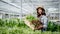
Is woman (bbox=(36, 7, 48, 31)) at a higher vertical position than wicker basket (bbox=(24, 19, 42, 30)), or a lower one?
higher

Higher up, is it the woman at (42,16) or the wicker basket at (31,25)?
the woman at (42,16)

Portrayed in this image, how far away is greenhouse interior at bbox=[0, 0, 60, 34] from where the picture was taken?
1774 mm

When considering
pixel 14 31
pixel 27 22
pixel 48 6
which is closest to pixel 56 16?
pixel 48 6

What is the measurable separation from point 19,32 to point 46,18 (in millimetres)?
228

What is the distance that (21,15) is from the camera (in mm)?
1854

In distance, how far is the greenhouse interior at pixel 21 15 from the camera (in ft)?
5.82

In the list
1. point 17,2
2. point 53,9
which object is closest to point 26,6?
point 17,2

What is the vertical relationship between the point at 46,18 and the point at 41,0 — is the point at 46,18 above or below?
below

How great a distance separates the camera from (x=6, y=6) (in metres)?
1.93

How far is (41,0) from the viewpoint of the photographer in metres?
1.90

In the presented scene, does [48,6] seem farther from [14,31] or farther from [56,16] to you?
[14,31]

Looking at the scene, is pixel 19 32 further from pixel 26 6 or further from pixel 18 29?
pixel 26 6

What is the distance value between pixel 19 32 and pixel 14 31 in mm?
38

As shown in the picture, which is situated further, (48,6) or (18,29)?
(48,6)
